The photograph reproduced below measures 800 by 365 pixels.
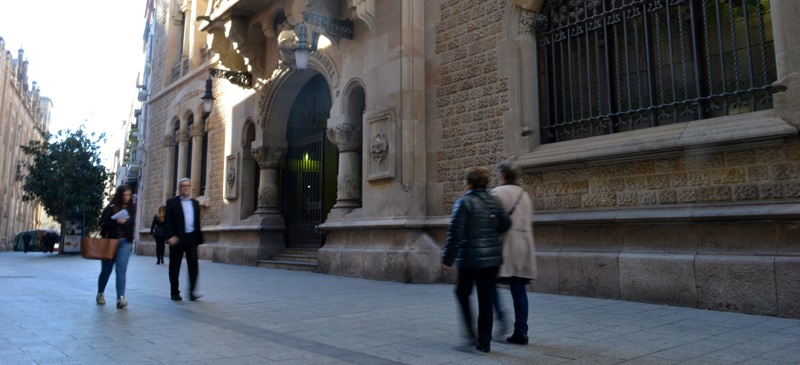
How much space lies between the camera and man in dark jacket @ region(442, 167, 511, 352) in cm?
456

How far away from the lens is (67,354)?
14.3 feet

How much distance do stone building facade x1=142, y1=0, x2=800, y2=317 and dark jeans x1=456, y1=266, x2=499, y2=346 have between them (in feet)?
11.1

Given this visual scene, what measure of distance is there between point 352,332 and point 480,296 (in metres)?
1.44

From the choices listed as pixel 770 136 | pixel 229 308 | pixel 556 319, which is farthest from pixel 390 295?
pixel 770 136

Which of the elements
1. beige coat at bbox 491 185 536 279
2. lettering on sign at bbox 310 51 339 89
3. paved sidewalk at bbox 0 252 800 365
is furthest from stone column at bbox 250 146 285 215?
beige coat at bbox 491 185 536 279

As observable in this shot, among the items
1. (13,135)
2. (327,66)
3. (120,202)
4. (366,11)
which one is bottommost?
(120,202)

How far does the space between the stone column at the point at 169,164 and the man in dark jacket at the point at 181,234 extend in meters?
14.8

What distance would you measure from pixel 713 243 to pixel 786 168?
109 cm

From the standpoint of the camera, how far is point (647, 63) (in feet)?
26.1

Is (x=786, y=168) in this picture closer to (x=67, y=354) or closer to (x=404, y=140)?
(x=404, y=140)

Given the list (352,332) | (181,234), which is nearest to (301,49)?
(181,234)

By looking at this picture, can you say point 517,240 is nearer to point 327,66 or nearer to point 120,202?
point 120,202

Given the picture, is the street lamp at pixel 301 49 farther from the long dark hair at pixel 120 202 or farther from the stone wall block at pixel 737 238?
the stone wall block at pixel 737 238

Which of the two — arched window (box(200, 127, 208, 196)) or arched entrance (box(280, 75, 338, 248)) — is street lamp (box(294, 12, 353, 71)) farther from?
arched window (box(200, 127, 208, 196))
